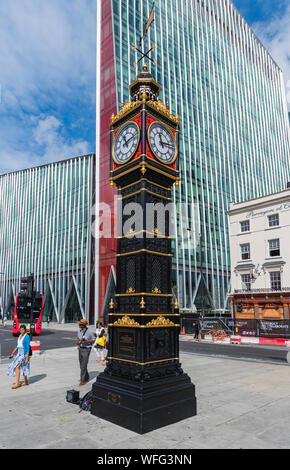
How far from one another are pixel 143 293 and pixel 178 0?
76094mm

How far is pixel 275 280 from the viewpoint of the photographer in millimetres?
33656

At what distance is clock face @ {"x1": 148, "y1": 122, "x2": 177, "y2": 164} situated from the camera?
29.2 feet

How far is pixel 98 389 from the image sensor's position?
7.88 meters

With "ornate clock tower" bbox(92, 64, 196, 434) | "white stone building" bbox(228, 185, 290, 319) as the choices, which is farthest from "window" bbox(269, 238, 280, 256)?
"ornate clock tower" bbox(92, 64, 196, 434)

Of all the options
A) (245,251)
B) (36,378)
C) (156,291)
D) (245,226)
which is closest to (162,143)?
(156,291)

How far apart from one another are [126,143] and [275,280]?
Answer: 95.9 ft

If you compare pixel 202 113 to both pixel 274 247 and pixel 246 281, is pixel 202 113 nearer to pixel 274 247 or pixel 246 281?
pixel 274 247

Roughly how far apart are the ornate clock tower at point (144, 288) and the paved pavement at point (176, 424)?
50 cm

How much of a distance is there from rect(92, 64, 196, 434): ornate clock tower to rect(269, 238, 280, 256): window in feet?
91.7

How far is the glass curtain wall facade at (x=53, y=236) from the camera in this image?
5577cm

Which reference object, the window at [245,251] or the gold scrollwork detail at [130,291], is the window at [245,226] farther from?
the gold scrollwork detail at [130,291]

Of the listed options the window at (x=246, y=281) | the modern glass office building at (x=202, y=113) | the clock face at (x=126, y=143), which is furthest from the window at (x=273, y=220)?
the clock face at (x=126, y=143)
